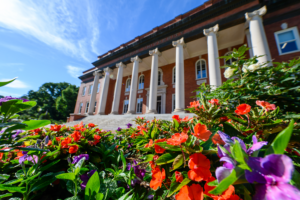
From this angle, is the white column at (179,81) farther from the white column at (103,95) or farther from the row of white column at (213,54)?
the white column at (103,95)

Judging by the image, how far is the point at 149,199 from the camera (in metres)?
0.95

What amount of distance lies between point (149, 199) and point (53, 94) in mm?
53652

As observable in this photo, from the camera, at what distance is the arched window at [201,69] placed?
43.2ft

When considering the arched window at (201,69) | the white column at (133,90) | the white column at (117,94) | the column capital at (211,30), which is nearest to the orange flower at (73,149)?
the white column at (133,90)

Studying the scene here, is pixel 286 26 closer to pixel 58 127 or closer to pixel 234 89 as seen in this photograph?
pixel 234 89

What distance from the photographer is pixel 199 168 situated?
564 millimetres

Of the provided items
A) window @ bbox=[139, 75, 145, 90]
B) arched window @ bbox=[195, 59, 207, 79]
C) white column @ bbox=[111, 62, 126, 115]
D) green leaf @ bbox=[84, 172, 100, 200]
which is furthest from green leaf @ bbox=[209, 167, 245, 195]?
window @ bbox=[139, 75, 145, 90]

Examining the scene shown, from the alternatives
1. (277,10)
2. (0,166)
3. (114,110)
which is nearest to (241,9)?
(277,10)

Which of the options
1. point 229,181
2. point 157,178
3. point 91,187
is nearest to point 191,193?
point 157,178

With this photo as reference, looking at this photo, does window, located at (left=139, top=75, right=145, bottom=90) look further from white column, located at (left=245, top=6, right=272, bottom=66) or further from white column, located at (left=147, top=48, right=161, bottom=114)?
white column, located at (left=245, top=6, right=272, bottom=66)

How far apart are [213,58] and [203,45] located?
15.7 feet

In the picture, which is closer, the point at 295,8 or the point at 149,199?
the point at 149,199

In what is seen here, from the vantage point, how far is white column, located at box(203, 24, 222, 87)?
8023mm

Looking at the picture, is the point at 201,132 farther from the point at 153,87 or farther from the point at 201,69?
the point at 201,69
